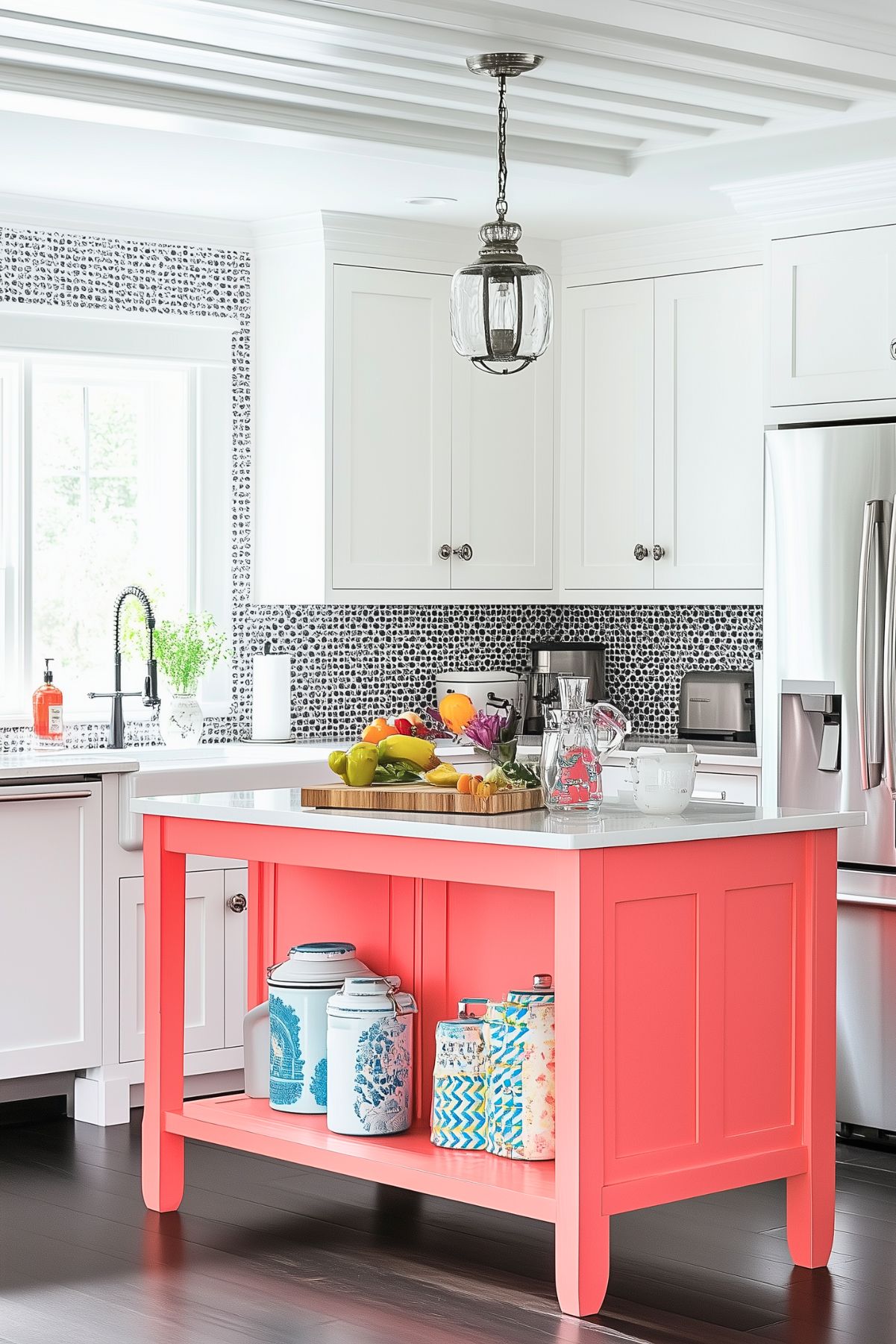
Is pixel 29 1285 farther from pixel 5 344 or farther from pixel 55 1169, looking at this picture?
pixel 5 344

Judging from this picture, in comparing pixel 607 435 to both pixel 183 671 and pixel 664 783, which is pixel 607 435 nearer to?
pixel 183 671

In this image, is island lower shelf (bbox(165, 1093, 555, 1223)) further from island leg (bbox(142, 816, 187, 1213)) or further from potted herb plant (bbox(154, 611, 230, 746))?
potted herb plant (bbox(154, 611, 230, 746))

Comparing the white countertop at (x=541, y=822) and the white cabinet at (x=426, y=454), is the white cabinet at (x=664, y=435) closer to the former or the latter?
the white cabinet at (x=426, y=454)

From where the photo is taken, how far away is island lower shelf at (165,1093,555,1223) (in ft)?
11.2

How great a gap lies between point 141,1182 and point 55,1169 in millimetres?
268

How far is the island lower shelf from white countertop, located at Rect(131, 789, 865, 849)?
0.63 metres

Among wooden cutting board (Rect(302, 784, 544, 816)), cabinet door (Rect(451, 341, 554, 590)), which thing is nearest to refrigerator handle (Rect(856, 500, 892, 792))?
wooden cutting board (Rect(302, 784, 544, 816))

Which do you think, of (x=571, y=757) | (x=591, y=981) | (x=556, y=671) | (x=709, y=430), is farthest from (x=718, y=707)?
(x=591, y=981)

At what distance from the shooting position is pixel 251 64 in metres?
4.17

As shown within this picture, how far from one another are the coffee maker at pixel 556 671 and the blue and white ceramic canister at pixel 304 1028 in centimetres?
237

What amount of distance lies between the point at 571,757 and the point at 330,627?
8.72 feet

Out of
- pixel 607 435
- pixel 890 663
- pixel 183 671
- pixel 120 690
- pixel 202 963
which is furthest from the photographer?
pixel 607 435

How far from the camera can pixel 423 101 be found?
4480mm

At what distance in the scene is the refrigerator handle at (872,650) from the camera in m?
4.82
